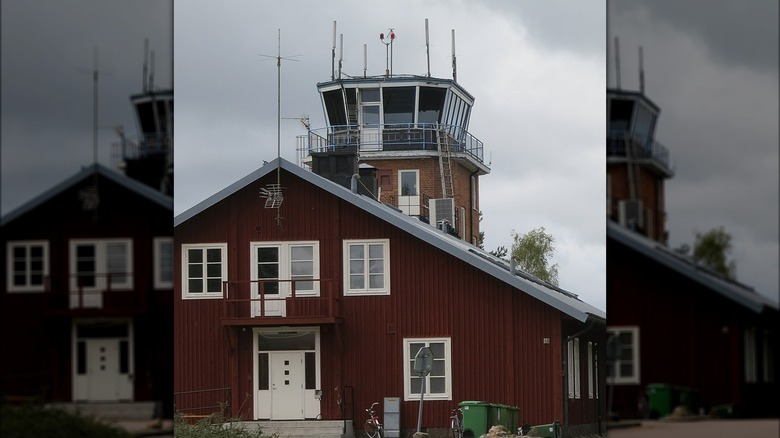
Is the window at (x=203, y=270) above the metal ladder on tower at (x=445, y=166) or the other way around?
the other way around

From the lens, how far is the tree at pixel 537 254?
719 inches

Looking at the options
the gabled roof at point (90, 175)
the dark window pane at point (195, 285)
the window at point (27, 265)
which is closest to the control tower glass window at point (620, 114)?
the gabled roof at point (90, 175)

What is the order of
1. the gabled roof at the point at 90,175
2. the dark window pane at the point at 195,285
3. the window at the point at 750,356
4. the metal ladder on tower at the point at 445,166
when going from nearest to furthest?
the window at the point at 750,356
the gabled roof at the point at 90,175
the metal ladder on tower at the point at 445,166
the dark window pane at the point at 195,285

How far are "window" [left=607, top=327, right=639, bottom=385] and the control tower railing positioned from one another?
5.99m

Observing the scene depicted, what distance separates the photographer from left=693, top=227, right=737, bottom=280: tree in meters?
12.3

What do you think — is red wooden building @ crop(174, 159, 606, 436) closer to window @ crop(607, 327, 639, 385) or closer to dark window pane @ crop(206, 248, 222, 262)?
dark window pane @ crop(206, 248, 222, 262)

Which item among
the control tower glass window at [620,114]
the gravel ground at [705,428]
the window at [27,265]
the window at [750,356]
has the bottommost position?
the gravel ground at [705,428]

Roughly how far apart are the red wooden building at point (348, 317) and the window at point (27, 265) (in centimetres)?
550

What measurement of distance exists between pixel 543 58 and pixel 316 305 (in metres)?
3.75

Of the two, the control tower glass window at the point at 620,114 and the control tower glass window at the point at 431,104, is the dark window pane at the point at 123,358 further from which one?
the control tower glass window at the point at 431,104

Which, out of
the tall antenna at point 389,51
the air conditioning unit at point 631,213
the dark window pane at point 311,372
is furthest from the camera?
the dark window pane at point 311,372

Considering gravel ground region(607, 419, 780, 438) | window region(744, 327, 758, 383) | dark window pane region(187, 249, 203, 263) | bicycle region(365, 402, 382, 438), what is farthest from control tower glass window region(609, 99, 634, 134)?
dark window pane region(187, 249, 203, 263)

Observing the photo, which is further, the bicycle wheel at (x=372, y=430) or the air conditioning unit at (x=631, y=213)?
the bicycle wheel at (x=372, y=430)

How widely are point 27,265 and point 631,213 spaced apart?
190 inches
